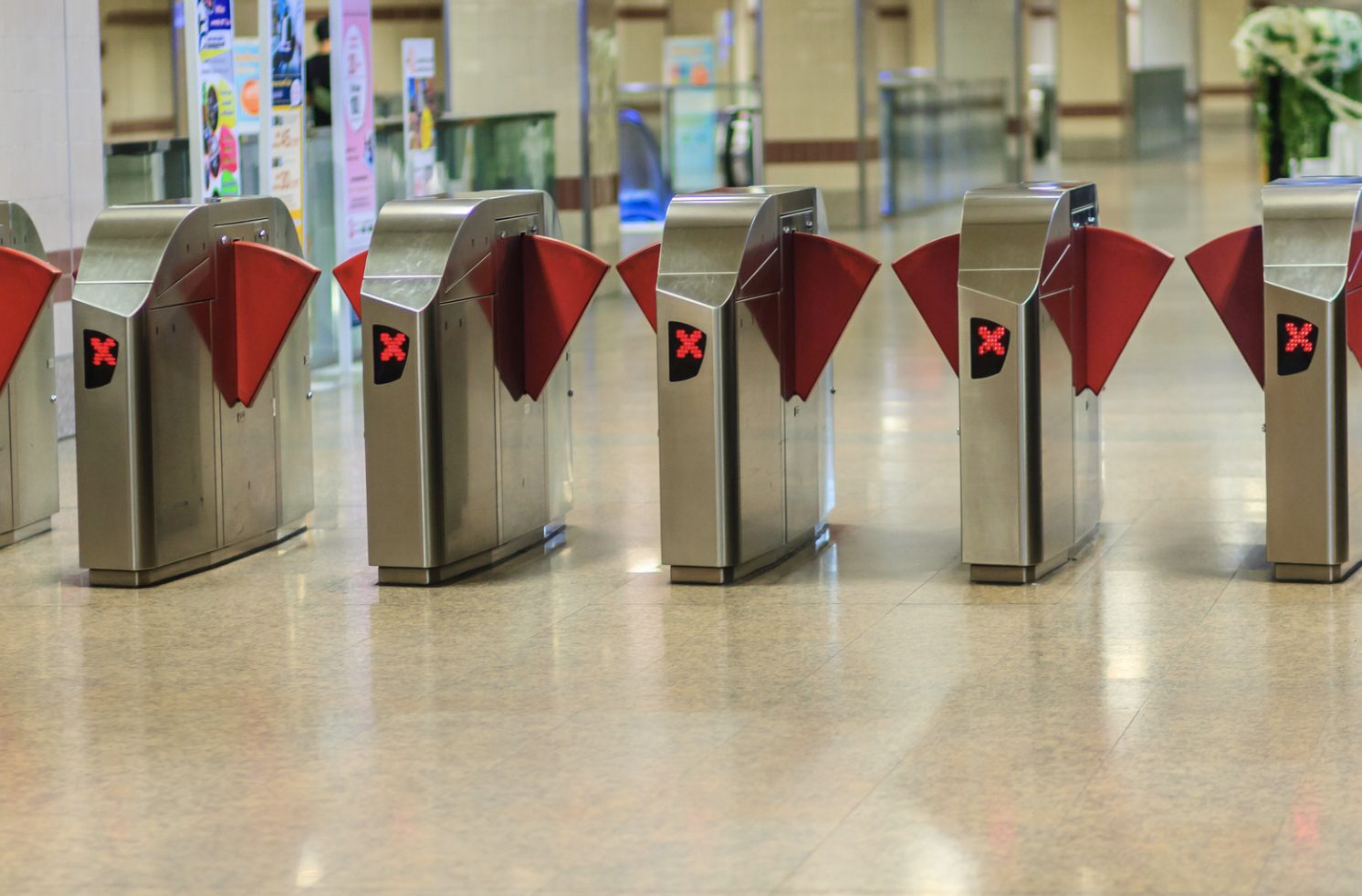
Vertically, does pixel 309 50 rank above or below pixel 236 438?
above

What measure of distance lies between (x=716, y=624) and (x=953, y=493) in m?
1.88

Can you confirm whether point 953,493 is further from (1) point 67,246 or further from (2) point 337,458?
(1) point 67,246

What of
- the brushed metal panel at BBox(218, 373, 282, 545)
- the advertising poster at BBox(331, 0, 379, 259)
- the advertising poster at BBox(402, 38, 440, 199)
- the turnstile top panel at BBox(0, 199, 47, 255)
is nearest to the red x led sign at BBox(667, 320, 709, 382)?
the brushed metal panel at BBox(218, 373, 282, 545)

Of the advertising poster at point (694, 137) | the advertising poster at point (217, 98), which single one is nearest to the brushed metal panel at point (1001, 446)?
the advertising poster at point (217, 98)

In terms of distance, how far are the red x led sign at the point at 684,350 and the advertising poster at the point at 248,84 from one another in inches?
169

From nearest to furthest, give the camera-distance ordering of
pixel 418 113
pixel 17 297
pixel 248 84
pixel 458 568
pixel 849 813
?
pixel 849 813
pixel 458 568
pixel 17 297
pixel 248 84
pixel 418 113

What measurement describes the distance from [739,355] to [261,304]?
1.42 m

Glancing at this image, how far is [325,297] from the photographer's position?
10.2 m

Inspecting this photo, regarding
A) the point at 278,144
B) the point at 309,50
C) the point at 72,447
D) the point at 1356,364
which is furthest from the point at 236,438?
the point at 309,50

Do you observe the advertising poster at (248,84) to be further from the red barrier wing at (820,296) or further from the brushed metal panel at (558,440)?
the red barrier wing at (820,296)

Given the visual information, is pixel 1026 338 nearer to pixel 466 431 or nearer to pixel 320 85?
pixel 466 431

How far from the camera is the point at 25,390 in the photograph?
6277 mm

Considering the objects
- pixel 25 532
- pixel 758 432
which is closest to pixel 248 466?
pixel 25 532

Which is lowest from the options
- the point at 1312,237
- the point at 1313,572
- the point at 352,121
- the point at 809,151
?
the point at 1313,572
